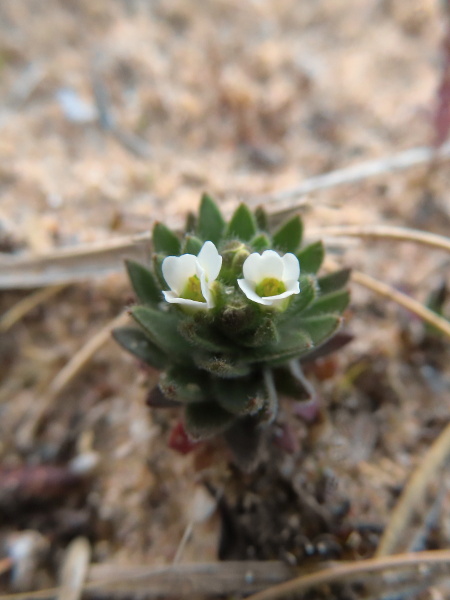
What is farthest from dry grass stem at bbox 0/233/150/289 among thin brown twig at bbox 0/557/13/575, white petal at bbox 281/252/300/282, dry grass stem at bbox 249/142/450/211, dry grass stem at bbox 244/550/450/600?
dry grass stem at bbox 244/550/450/600

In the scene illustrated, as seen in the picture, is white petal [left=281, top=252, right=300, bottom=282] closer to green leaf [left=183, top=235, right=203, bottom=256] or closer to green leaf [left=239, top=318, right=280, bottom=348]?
green leaf [left=239, top=318, right=280, bottom=348]

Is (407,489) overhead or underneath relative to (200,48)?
underneath

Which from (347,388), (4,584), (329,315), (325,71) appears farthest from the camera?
(325,71)

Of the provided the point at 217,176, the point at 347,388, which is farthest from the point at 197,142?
the point at 347,388

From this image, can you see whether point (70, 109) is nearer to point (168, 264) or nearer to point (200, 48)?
point (200, 48)

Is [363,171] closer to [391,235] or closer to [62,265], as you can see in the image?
[391,235]

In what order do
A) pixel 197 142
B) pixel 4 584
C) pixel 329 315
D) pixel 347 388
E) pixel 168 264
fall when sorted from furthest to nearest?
pixel 197 142, pixel 347 388, pixel 4 584, pixel 329 315, pixel 168 264

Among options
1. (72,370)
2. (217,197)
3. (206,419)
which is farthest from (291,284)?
(217,197)
